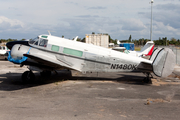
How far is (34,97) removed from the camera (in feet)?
27.3

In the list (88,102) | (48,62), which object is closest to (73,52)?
(48,62)

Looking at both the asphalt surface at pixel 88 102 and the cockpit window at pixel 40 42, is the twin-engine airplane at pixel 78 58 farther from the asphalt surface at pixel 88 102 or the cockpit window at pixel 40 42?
the asphalt surface at pixel 88 102

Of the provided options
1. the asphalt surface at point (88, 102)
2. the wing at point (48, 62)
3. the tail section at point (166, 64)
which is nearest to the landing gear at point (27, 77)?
the asphalt surface at point (88, 102)

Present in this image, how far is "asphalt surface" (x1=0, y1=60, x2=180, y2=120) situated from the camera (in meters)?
6.09

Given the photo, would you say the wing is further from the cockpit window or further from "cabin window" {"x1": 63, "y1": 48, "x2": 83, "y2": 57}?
the cockpit window

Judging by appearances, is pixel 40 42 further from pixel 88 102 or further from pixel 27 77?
pixel 88 102

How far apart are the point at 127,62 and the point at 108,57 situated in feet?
4.21

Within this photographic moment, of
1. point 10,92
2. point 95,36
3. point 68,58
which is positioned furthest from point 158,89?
point 95,36

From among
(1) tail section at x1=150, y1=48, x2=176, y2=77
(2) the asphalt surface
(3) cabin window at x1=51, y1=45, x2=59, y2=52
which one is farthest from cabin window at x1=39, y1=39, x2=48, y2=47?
(1) tail section at x1=150, y1=48, x2=176, y2=77

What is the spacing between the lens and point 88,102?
759 centimetres

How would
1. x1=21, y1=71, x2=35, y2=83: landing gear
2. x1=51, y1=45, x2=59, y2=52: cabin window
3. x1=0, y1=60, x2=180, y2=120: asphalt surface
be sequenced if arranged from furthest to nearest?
x1=51, y1=45, x2=59, y2=52: cabin window
x1=21, y1=71, x2=35, y2=83: landing gear
x1=0, y1=60, x2=180, y2=120: asphalt surface

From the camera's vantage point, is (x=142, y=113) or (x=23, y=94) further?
(x=23, y=94)

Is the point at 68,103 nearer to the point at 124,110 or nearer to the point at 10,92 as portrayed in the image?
the point at 124,110

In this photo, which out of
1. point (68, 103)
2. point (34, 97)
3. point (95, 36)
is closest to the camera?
point (68, 103)
